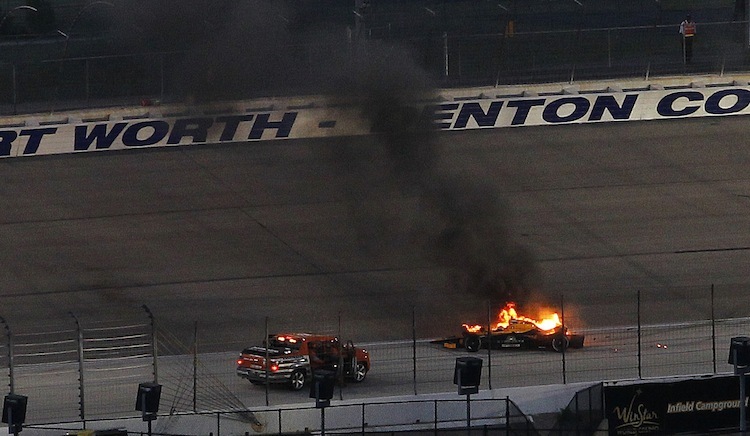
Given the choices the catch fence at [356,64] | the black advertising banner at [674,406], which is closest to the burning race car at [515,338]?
the black advertising banner at [674,406]

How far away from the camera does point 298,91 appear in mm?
40656

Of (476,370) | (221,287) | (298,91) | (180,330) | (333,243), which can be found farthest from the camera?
(298,91)

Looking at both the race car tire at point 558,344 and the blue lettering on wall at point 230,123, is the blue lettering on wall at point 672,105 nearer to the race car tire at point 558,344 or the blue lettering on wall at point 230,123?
the blue lettering on wall at point 230,123

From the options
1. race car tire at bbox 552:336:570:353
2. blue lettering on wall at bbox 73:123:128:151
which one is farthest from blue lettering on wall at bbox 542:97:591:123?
race car tire at bbox 552:336:570:353

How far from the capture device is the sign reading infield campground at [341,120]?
136ft

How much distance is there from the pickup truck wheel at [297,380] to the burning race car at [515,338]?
295 cm

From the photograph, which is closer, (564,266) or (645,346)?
(645,346)

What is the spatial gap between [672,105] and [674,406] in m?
22.4

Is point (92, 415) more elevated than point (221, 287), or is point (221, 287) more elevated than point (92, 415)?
point (221, 287)

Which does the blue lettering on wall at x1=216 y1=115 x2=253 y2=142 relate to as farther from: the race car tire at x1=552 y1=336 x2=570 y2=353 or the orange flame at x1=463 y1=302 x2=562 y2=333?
the race car tire at x1=552 y1=336 x2=570 y2=353

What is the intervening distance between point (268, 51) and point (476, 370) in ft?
58.9

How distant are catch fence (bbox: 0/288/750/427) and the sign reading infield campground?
41.4ft

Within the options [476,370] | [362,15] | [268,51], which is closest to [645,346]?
[476,370]

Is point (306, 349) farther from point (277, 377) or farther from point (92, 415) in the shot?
point (92, 415)
